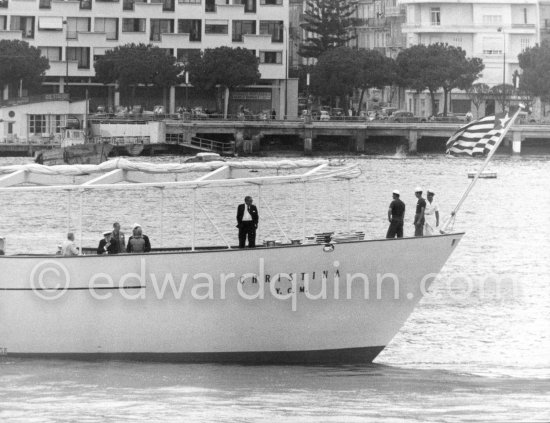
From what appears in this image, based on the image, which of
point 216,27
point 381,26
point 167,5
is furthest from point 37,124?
point 381,26

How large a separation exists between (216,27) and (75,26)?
482 inches

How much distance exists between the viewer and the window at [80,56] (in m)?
138

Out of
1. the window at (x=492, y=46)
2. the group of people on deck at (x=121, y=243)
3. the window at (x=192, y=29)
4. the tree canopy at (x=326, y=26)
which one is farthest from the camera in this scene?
the tree canopy at (x=326, y=26)

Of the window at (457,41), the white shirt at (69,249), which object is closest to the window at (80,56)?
the window at (457,41)

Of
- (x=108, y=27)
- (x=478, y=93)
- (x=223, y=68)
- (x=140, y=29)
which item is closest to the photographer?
(x=223, y=68)

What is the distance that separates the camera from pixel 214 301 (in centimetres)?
2894

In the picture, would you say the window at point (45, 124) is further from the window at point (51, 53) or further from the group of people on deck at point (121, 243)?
the group of people on deck at point (121, 243)

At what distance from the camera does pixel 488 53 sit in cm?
16362

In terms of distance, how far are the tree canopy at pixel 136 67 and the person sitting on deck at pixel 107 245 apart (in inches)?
4010

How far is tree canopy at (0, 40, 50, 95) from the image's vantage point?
130 m

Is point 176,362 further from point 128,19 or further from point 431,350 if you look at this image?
point 128,19

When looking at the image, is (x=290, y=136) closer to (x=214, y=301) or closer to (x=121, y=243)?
(x=121, y=243)

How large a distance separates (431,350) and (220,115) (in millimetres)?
101670

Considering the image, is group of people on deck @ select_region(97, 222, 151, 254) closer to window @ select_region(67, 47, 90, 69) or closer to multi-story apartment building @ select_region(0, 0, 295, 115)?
multi-story apartment building @ select_region(0, 0, 295, 115)
